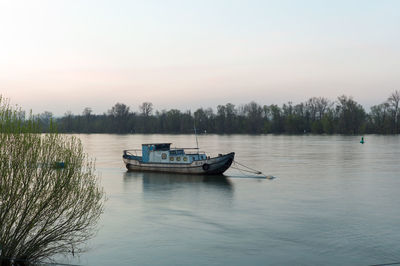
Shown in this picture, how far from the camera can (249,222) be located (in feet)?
79.8

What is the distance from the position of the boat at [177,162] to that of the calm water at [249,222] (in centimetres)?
224

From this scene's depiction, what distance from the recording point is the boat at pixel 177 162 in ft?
152

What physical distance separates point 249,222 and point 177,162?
25.0 meters

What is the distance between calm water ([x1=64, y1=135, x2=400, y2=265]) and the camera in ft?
58.5

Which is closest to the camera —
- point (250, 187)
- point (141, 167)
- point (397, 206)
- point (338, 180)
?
point (397, 206)

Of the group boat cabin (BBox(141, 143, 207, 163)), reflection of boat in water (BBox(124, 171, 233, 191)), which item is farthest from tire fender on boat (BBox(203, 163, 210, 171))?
boat cabin (BBox(141, 143, 207, 163))

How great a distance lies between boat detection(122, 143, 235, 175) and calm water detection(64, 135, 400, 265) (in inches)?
88.1

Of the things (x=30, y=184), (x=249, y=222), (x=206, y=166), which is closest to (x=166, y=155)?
(x=206, y=166)

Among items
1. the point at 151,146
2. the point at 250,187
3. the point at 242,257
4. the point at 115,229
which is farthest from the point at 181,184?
the point at 242,257

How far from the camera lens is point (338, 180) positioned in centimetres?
4325

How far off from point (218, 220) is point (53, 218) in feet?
40.3

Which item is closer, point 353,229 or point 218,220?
point 353,229

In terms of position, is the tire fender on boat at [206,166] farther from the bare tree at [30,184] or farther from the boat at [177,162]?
the bare tree at [30,184]

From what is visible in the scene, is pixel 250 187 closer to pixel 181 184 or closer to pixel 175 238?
pixel 181 184
